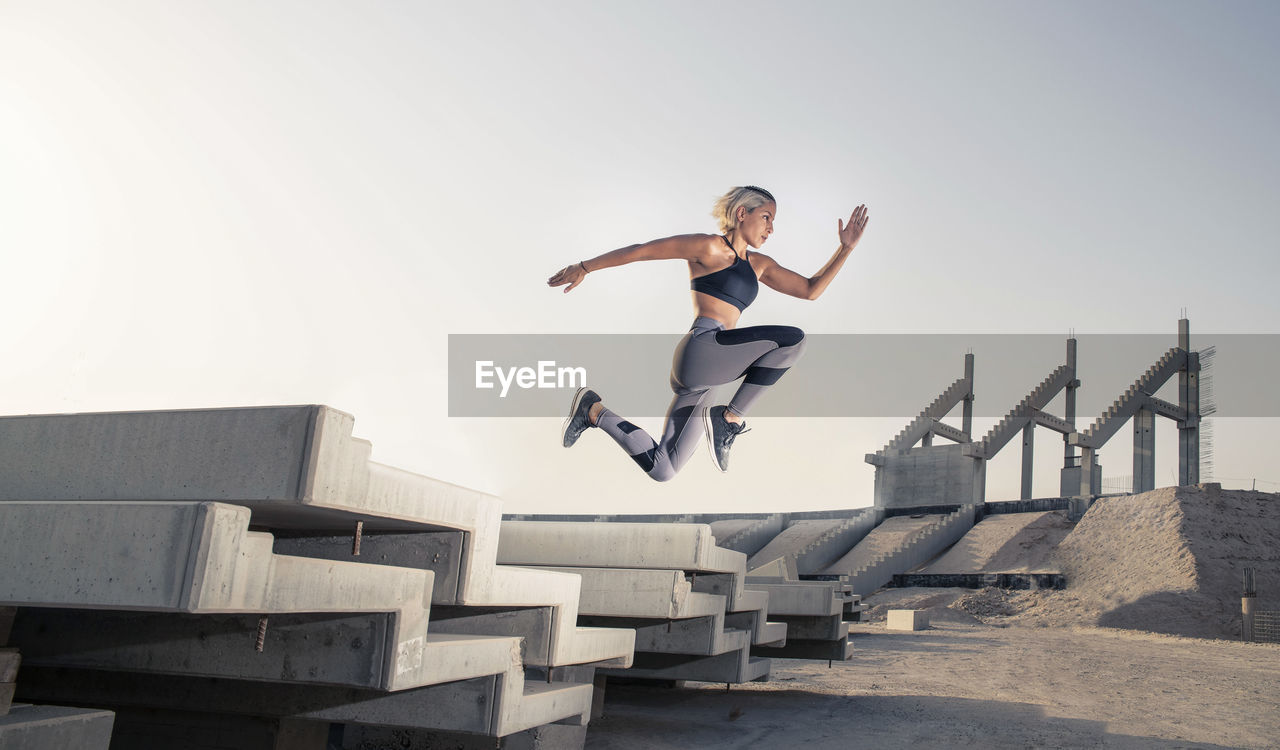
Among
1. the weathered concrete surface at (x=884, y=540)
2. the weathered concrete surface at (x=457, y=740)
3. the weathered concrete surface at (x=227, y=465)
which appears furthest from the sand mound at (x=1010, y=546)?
the weathered concrete surface at (x=227, y=465)

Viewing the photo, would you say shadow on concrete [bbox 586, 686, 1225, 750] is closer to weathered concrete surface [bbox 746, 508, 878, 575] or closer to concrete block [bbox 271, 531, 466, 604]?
concrete block [bbox 271, 531, 466, 604]

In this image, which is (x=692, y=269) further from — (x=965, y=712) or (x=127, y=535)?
(x=127, y=535)

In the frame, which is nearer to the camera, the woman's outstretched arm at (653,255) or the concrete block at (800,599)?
the concrete block at (800,599)

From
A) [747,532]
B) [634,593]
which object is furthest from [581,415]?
[747,532]

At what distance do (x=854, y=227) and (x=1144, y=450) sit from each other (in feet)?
87.8

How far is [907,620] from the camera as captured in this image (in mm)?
Result: 17359

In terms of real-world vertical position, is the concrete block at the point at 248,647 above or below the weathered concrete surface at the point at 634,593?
below

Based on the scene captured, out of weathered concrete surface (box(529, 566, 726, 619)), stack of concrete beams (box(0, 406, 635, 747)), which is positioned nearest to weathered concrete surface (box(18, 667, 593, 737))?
stack of concrete beams (box(0, 406, 635, 747))

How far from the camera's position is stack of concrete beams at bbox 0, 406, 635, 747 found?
266cm

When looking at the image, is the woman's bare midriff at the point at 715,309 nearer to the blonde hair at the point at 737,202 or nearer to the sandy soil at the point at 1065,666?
the blonde hair at the point at 737,202

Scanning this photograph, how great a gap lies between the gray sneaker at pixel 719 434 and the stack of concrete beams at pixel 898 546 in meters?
12.1

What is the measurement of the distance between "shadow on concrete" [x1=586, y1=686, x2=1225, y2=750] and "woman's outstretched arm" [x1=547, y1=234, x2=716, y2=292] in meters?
5.71

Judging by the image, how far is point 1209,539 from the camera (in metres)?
21.7

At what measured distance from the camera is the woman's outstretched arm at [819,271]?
11.4 metres
